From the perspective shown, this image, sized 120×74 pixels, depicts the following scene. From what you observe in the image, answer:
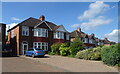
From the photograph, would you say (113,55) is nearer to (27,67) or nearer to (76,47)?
(27,67)

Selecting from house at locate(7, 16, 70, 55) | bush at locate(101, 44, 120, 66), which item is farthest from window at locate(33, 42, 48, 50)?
bush at locate(101, 44, 120, 66)

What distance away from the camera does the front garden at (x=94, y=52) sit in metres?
10.1

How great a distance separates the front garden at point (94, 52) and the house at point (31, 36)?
12.7 ft

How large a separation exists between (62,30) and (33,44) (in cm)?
856

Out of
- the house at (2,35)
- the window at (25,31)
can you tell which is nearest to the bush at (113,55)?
the window at (25,31)

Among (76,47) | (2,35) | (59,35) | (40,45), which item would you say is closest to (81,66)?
(76,47)

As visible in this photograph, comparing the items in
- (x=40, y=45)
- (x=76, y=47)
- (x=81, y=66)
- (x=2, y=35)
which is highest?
(x=2, y=35)

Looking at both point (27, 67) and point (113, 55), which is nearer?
point (27, 67)

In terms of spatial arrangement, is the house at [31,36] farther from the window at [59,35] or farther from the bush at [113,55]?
the bush at [113,55]

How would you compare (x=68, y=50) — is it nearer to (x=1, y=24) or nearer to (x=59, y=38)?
(x=59, y=38)

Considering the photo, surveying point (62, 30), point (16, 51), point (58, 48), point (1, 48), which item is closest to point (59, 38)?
point (62, 30)

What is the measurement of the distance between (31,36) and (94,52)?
13468 mm

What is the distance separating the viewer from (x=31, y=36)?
23.8 m

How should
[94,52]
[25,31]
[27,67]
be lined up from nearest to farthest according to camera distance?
[27,67]
[94,52]
[25,31]
